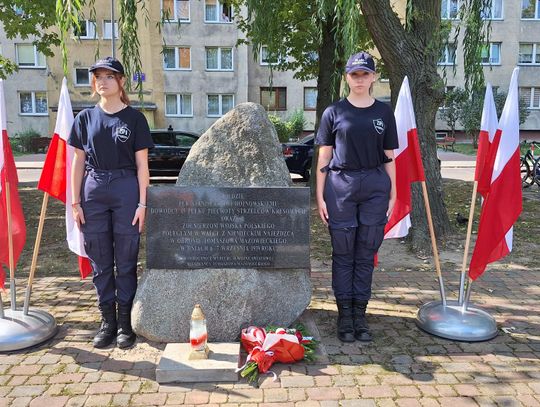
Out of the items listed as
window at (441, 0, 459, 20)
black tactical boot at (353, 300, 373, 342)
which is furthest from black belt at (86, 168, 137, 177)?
window at (441, 0, 459, 20)

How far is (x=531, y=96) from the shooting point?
107ft

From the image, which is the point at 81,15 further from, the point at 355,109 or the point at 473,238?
the point at 473,238

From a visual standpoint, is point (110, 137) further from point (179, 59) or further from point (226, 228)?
point (179, 59)

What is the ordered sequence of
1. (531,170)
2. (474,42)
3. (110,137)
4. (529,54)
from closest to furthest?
(110,137), (474,42), (531,170), (529,54)

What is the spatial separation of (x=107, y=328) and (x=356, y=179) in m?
2.23

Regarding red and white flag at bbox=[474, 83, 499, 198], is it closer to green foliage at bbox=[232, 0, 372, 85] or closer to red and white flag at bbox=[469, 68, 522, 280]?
red and white flag at bbox=[469, 68, 522, 280]

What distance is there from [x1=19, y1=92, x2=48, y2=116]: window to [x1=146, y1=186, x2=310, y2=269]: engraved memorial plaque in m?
30.3

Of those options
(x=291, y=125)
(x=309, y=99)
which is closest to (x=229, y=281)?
(x=291, y=125)

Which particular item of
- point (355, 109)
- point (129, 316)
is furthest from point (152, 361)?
A: point (355, 109)

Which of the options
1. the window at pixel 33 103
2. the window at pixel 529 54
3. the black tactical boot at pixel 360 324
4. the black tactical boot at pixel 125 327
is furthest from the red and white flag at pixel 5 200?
the window at pixel 529 54

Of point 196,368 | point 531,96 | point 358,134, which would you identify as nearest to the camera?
point 196,368

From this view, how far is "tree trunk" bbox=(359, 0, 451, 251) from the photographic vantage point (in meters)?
6.59

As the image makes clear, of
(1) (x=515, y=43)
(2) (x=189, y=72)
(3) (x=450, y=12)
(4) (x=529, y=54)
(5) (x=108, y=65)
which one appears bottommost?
(5) (x=108, y=65)

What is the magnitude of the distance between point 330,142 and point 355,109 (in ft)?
1.00
